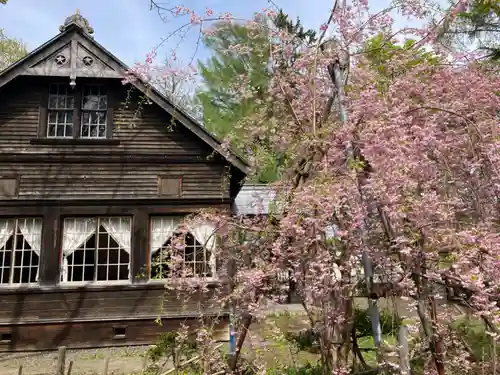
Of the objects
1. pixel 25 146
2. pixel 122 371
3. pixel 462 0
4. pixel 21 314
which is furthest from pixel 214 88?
pixel 462 0

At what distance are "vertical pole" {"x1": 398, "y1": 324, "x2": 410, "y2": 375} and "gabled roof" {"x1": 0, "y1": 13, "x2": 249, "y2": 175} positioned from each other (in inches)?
280

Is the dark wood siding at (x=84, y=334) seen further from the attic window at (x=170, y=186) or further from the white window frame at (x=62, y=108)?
the white window frame at (x=62, y=108)

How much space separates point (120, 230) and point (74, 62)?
15.4ft

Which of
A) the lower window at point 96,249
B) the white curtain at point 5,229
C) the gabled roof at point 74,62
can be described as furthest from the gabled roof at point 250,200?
the white curtain at point 5,229

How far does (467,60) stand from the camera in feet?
20.0

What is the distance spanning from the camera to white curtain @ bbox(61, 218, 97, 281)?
11.0m

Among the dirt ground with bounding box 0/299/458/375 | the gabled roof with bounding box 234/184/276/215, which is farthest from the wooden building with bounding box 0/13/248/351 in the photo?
the gabled roof with bounding box 234/184/276/215

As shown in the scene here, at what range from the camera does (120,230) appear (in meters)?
11.3

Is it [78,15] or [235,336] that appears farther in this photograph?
[78,15]

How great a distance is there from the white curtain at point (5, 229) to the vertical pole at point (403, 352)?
10.2m

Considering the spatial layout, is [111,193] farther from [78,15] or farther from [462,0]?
[462,0]

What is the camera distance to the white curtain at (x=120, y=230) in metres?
11.2

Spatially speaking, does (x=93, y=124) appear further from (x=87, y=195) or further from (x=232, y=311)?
(x=232, y=311)

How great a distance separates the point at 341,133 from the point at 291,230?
1273 millimetres
